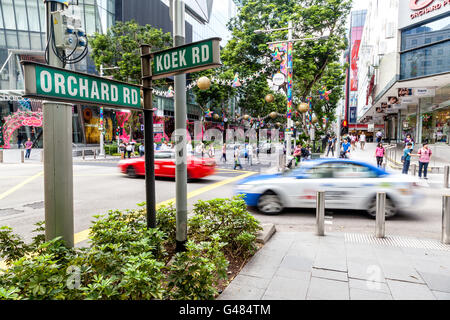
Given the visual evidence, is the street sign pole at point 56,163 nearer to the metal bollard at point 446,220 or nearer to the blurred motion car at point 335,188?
the blurred motion car at point 335,188

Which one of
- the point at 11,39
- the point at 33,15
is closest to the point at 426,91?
the point at 33,15

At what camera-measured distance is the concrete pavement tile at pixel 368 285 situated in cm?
361

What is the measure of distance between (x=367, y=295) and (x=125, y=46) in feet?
96.8

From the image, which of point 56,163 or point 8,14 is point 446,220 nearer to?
point 56,163

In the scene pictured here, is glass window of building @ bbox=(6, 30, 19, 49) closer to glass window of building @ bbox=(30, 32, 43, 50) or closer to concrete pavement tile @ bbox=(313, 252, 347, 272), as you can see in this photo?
glass window of building @ bbox=(30, 32, 43, 50)

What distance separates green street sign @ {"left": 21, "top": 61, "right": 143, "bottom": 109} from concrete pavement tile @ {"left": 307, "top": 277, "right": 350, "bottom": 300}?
3075 millimetres

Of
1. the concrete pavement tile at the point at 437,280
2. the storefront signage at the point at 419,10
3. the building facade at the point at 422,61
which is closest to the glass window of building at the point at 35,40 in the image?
the building facade at the point at 422,61

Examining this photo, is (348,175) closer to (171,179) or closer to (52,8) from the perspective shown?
(52,8)

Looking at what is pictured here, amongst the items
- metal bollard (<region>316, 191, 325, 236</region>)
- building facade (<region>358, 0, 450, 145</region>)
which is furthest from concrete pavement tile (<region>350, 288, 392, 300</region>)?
building facade (<region>358, 0, 450, 145</region>)

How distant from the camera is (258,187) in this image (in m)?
7.82

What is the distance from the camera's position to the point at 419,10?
19.0 meters

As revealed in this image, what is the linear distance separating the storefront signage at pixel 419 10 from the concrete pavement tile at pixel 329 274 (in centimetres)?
1979

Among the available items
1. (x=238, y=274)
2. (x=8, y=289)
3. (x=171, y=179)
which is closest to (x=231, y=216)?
(x=238, y=274)

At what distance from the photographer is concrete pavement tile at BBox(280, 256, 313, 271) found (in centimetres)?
427
